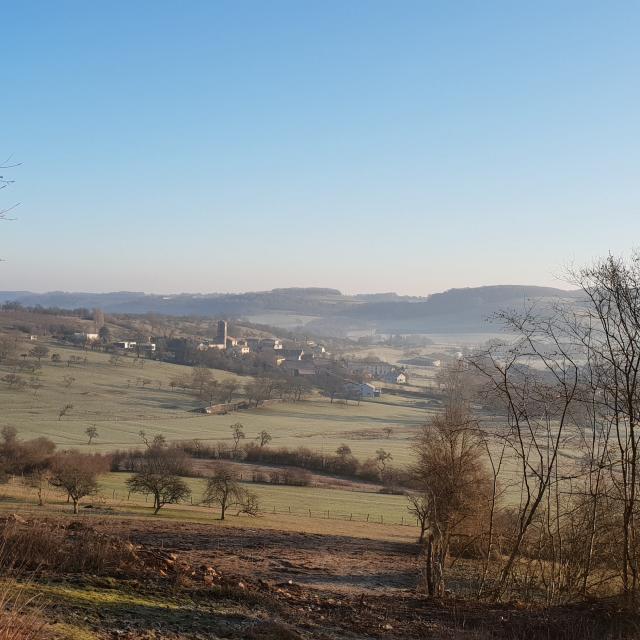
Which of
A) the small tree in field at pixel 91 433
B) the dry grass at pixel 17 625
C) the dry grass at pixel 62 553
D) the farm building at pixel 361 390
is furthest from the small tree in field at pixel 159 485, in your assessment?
the farm building at pixel 361 390

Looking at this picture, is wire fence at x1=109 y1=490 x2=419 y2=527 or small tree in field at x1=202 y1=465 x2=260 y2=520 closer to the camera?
small tree in field at x1=202 y1=465 x2=260 y2=520

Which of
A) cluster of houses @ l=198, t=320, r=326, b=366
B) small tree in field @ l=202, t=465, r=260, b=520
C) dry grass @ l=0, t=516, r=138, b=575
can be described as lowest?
small tree in field @ l=202, t=465, r=260, b=520

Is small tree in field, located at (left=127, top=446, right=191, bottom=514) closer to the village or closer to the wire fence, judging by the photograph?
the wire fence

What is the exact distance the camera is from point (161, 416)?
257 ft

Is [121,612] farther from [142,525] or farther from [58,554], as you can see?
[142,525]

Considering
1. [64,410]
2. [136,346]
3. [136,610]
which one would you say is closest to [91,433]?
[64,410]

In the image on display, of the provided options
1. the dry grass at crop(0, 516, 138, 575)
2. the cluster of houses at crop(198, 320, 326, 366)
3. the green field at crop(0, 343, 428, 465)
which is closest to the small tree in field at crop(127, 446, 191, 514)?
the green field at crop(0, 343, 428, 465)

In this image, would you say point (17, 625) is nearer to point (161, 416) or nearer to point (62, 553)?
point (62, 553)

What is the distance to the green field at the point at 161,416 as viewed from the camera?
64.6 metres

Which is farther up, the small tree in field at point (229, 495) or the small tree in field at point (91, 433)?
the small tree in field at point (229, 495)

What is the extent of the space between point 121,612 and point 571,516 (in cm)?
908

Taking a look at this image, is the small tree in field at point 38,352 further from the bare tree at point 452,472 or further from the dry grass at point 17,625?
the dry grass at point 17,625

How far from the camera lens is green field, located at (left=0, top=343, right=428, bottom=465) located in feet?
212

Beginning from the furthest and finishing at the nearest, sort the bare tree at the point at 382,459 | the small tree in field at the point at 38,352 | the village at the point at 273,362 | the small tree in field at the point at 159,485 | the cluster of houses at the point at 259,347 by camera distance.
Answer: the cluster of houses at the point at 259,347 → the village at the point at 273,362 → the small tree in field at the point at 38,352 → the bare tree at the point at 382,459 → the small tree in field at the point at 159,485
